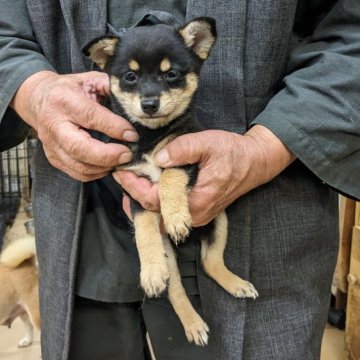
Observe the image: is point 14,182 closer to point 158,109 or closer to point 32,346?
point 32,346

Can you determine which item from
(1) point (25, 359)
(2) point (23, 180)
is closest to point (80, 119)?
(1) point (25, 359)

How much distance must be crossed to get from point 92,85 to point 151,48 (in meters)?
0.14

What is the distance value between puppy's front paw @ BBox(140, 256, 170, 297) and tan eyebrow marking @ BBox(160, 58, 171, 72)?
343 millimetres

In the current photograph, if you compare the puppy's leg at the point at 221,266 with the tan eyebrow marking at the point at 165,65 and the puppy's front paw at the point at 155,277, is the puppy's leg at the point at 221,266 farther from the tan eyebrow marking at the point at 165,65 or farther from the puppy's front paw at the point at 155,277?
the tan eyebrow marking at the point at 165,65

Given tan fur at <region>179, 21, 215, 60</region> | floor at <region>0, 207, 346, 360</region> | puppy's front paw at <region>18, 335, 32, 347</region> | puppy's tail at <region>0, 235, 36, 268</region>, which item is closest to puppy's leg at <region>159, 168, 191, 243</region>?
tan fur at <region>179, 21, 215, 60</region>

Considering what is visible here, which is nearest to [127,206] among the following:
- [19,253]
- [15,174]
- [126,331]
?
[126,331]

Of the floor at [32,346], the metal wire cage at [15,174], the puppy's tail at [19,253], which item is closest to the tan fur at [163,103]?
the puppy's tail at [19,253]

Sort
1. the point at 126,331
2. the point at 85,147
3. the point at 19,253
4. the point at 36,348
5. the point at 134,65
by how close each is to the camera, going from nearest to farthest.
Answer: the point at 85,147 < the point at 134,65 < the point at 126,331 < the point at 19,253 < the point at 36,348

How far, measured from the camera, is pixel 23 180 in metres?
3.23

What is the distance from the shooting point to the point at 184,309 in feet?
3.17

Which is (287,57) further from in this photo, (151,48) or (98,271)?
(98,271)

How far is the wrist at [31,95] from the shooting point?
0.87 meters

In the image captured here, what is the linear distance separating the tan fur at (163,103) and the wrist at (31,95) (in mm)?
123

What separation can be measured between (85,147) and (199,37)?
26cm
